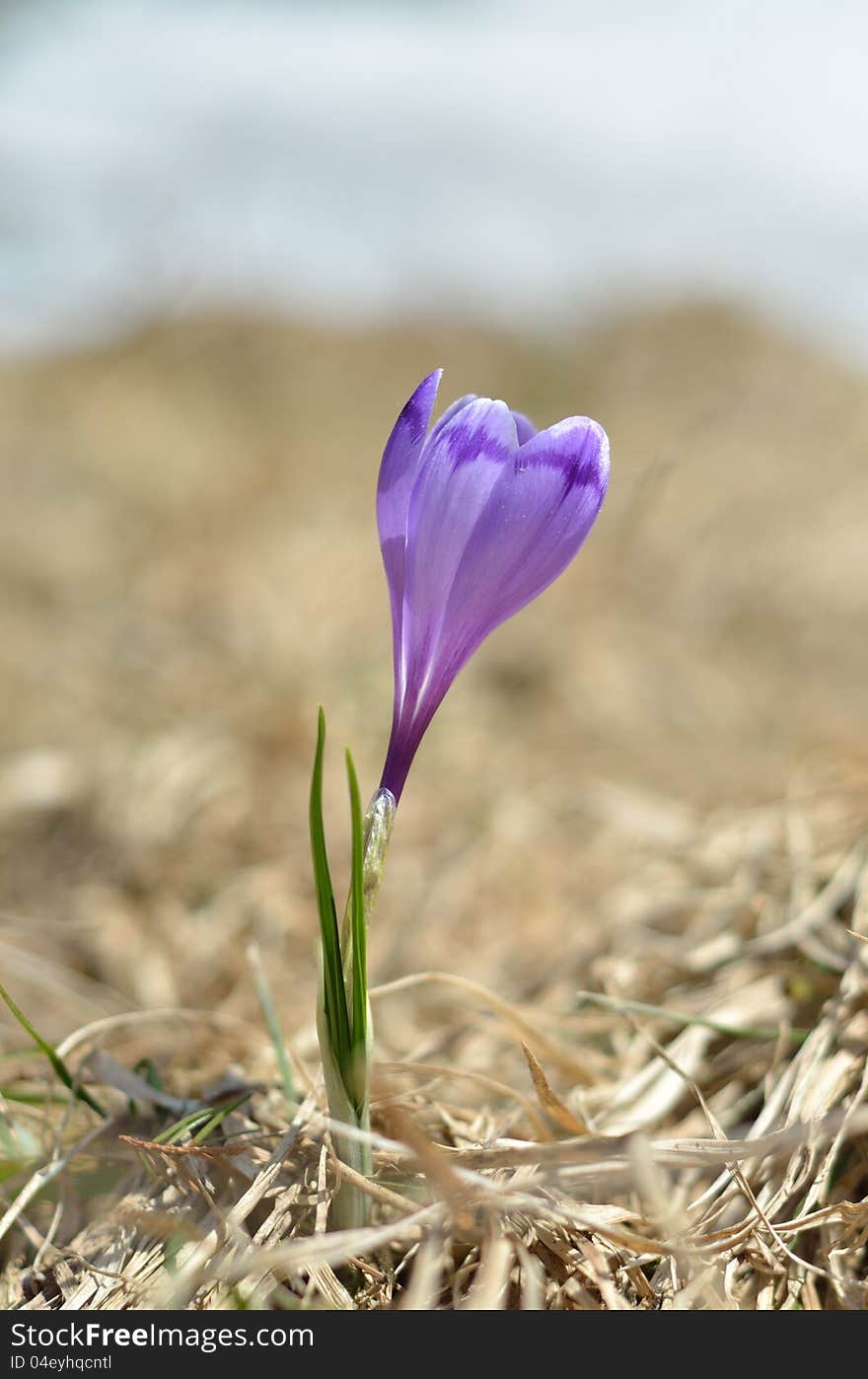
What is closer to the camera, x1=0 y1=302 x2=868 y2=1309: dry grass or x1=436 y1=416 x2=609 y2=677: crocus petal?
x1=436 y1=416 x2=609 y2=677: crocus petal

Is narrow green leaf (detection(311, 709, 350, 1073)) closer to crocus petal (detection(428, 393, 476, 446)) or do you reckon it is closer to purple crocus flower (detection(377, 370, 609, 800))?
purple crocus flower (detection(377, 370, 609, 800))

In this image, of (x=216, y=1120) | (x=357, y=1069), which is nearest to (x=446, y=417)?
(x=357, y=1069)

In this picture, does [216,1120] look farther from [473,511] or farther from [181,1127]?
[473,511]

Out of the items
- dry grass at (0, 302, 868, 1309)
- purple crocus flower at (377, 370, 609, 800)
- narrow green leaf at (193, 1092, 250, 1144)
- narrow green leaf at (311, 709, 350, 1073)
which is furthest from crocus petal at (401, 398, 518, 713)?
narrow green leaf at (193, 1092, 250, 1144)

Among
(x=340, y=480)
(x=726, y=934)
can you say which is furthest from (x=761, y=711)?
(x=340, y=480)

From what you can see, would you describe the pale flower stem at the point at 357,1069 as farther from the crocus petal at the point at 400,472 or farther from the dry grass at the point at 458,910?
the crocus petal at the point at 400,472

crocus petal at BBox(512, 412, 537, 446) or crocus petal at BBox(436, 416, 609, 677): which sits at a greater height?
crocus petal at BBox(512, 412, 537, 446)
